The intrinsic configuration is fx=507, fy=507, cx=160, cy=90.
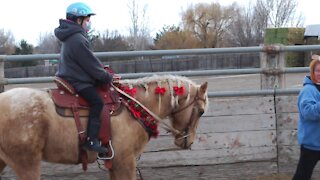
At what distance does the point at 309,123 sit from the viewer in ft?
18.0

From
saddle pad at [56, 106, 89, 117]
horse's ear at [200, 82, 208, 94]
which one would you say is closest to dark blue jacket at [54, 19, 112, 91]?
saddle pad at [56, 106, 89, 117]

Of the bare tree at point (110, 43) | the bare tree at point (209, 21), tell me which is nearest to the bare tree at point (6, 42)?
the bare tree at point (110, 43)

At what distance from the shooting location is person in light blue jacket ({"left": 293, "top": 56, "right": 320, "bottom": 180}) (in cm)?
535

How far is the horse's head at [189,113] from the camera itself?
531 centimetres

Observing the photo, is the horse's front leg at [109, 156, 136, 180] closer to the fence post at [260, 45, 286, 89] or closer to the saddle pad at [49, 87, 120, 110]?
the saddle pad at [49, 87, 120, 110]

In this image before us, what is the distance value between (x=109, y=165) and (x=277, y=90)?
10.9ft

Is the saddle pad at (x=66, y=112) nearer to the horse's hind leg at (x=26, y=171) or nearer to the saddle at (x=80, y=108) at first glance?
the saddle at (x=80, y=108)

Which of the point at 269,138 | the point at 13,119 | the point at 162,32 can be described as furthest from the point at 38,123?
the point at 162,32

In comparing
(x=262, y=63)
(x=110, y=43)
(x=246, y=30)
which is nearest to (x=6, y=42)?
(x=110, y=43)

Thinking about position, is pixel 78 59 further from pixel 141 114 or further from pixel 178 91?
pixel 178 91

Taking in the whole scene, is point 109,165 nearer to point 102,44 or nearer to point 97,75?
point 97,75

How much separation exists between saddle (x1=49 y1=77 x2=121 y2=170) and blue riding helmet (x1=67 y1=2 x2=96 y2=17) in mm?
653

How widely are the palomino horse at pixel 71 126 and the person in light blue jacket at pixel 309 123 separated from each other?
1088 mm

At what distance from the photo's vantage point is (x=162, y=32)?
72.4m
